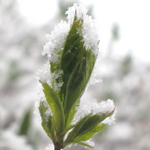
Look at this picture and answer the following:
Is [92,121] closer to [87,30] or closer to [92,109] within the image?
[92,109]

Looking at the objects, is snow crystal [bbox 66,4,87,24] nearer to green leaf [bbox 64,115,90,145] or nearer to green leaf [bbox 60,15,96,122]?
green leaf [bbox 60,15,96,122]

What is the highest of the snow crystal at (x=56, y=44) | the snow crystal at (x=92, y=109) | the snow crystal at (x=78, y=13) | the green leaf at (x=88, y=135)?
the snow crystal at (x=78, y=13)

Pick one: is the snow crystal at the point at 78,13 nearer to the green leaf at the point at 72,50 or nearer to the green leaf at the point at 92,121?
the green leaf at the point at 72,50

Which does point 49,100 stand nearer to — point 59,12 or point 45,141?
point 45,141

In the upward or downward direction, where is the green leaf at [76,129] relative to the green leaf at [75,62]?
downward

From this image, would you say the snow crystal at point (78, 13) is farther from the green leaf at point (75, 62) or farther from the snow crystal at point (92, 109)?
the snow crystal at point (92, 109)

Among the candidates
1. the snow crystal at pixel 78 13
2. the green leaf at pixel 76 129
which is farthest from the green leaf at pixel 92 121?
the snow crystal at pixel 78 13

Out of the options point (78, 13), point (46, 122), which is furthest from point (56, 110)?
point (78, 13)

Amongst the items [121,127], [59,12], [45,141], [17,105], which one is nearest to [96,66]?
[45,141]
